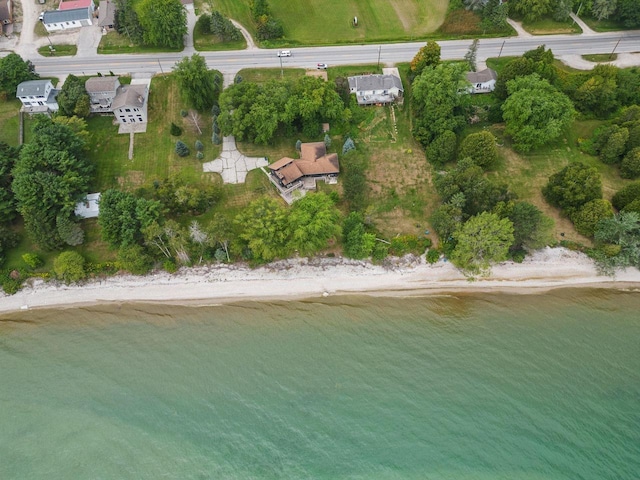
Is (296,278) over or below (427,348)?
over

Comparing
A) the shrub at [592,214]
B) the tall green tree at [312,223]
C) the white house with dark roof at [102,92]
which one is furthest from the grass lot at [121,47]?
the shrub at [592,214]

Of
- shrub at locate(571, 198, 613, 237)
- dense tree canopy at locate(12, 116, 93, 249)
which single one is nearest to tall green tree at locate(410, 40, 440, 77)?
shrub at locate(571, 198, 613, 237)

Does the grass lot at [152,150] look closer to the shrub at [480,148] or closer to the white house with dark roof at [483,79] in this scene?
the shrub at [480,148]

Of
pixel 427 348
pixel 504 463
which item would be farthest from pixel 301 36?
pixel 504 463

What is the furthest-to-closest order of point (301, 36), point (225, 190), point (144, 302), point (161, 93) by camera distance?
point (301, 36), point (161, 93), point (225, 190), point (144, 302)

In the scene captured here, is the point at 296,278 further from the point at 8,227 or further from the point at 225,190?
the point at 8,227

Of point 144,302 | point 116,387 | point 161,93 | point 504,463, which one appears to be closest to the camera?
point 504,463

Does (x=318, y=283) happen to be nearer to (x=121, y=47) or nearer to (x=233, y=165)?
(x=233, y=165)
